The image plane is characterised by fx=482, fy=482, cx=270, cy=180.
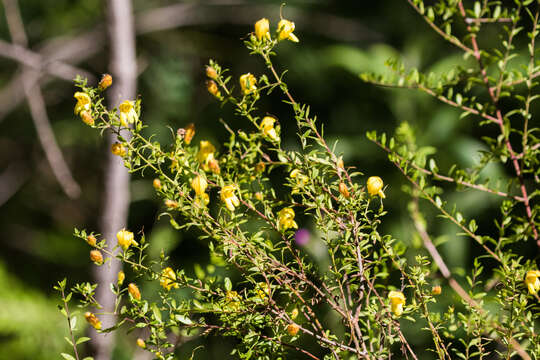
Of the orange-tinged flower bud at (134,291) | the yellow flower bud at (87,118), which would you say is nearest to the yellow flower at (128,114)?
the yellow flower bud at (87,118)

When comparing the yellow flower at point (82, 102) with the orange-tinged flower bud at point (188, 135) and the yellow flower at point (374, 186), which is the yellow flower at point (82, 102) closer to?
the orange-tinged flower bud at point (188, 135)

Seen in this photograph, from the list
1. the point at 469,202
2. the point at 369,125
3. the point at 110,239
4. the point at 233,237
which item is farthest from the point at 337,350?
the point at 369,125

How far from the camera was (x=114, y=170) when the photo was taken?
38.0 inches

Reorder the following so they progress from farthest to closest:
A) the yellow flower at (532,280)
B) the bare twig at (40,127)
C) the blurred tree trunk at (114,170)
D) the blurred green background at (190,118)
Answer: the blurred green background at (190,118), the bare twig at (40,127), the blurred tree trunk at (114,170), the yellow flower at (532,280)

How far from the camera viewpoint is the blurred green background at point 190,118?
1294mm

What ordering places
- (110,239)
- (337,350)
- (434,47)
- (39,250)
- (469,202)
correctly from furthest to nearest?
(39,250), (434,47), (469,202), (110,239), (337,350)

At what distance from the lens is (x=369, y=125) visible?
4.83ft

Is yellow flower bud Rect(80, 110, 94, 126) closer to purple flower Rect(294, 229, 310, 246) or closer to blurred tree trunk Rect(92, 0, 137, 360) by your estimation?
purple flower Rect(294, 229, 310, 246)

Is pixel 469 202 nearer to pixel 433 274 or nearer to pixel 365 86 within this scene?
pixel 365 86

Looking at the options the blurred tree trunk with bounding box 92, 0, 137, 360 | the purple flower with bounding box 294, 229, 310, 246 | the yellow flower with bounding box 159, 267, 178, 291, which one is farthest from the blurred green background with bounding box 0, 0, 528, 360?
the yellow flower with bounding box 159, 267, 178, 291

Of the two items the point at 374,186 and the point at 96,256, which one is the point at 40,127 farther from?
the point at 374,186

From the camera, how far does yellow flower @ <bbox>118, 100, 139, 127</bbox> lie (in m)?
0.38

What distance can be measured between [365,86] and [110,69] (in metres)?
0.83

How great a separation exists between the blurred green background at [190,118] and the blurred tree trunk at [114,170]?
0.11 feet
